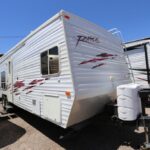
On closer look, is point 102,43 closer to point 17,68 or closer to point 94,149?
point 94,149

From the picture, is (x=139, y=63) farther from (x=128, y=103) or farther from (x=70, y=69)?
(x=70, y=69)

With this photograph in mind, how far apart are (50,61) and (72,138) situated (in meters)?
2.48

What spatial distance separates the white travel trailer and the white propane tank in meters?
0.64

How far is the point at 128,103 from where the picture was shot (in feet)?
12.2

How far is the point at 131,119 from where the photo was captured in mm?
3693

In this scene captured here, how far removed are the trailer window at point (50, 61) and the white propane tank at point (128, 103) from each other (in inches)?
67.4

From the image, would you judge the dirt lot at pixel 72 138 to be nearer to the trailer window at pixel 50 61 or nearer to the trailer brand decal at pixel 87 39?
the trailer window at pixel 50 61

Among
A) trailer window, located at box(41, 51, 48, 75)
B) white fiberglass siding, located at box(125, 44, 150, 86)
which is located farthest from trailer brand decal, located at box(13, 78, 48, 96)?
white fiberglass siding, located at box(125, 44, 150, 86)

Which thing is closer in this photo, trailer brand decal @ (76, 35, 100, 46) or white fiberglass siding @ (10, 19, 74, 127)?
white fiberglass siding @ (10, 19, 74, 127)

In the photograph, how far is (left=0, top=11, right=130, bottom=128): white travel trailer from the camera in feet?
12.3

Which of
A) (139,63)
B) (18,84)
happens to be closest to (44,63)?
(18,84)

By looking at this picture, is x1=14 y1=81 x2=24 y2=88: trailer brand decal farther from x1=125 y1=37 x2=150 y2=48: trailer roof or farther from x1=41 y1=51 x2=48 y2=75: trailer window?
x1=125 y1=37 x2=150 y2=48: trailer roof

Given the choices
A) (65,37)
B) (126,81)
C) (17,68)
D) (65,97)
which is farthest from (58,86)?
(17,68)

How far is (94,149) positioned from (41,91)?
2167 mm
